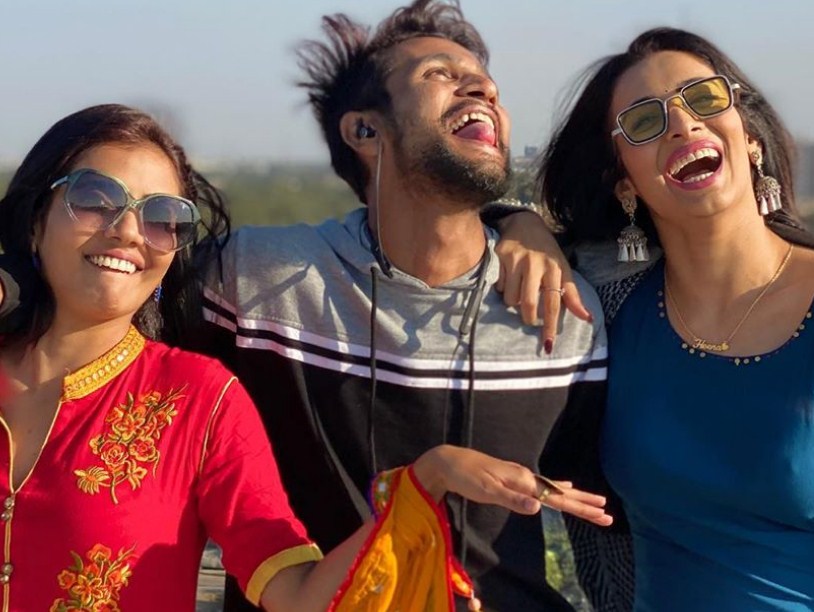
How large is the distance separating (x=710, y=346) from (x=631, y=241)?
0.44m

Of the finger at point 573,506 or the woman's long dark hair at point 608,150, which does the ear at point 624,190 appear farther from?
the finger at point 573,506

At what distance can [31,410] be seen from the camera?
288cm

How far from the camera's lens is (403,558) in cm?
261

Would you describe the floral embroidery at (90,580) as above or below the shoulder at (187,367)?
below

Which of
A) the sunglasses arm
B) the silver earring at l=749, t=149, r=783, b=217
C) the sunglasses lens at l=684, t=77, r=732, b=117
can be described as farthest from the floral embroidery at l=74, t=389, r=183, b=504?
the silver earring at l=749, t=149, r=783, b=217

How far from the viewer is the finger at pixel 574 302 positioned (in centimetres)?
346

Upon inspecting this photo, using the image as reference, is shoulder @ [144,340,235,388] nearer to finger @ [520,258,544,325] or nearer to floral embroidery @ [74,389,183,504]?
floral embroidery @ [74,389,183,504]

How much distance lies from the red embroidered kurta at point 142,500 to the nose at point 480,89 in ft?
4.17

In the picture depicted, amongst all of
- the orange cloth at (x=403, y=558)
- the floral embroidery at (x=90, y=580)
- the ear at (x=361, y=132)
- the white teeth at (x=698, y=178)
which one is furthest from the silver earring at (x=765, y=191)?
the floral embroidery at (x=90, y=580)

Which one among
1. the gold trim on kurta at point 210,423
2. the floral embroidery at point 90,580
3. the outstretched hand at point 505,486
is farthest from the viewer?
the gold trim on kurta at point 210,423

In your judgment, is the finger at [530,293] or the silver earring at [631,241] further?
the silver earring at [631,241]

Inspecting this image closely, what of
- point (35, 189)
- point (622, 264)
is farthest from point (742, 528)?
point (35, 189)

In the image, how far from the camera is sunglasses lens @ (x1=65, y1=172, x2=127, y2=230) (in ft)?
9.34

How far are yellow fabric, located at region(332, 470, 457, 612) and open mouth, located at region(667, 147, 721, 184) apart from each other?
1292mm
